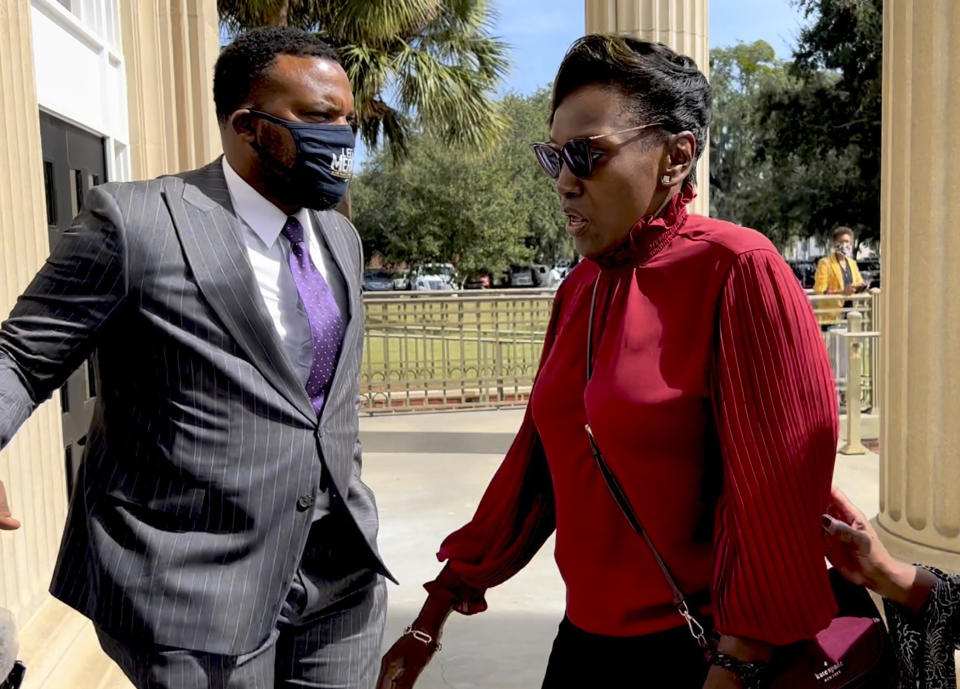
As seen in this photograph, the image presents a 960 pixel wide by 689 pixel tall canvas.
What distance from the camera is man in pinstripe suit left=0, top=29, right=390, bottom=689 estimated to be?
198 centimetres

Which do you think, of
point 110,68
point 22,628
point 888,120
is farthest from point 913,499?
point 110,68

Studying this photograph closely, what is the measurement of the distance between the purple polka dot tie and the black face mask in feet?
0.28

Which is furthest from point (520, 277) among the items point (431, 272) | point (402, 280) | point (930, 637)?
point (930, 637)

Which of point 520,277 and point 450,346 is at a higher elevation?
point 450,346

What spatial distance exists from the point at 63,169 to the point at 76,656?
7.07 ft

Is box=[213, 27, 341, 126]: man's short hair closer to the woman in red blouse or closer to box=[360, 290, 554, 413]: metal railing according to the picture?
the woman in red blouse

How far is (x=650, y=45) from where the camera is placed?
5.56 feet

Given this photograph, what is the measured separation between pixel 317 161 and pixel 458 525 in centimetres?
476

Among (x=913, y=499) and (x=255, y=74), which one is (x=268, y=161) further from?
(x=913, y=499)

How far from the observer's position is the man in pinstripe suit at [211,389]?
1.98m

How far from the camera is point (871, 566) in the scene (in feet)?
5.27

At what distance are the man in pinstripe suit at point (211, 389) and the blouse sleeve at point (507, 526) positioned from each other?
283 mm

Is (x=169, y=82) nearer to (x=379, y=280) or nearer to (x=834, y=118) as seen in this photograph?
(x=834, y=118)

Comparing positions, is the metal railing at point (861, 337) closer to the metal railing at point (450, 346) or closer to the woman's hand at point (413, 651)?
the metal railing at point (450, 346)
